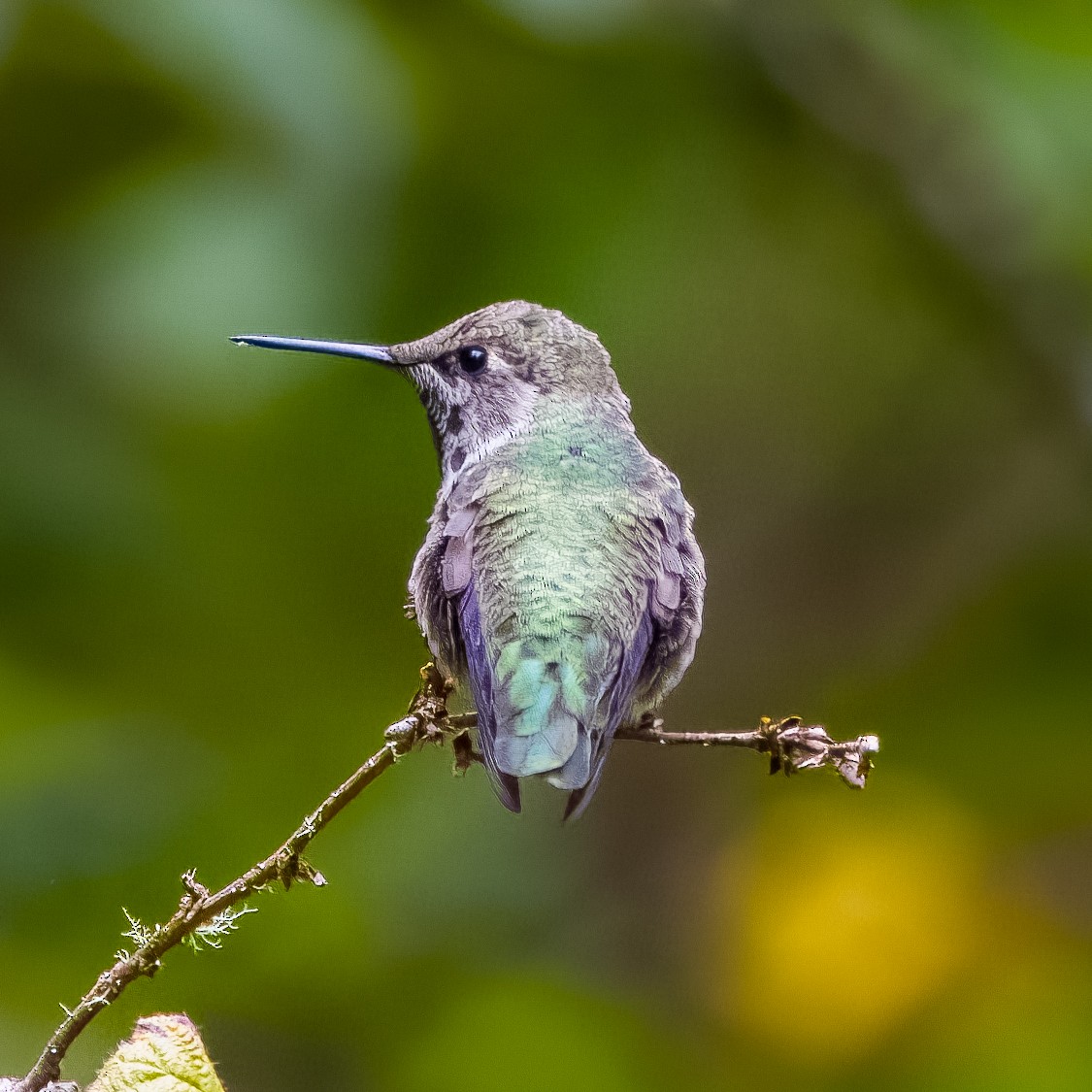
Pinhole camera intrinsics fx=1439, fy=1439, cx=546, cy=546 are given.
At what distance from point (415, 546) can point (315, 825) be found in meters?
2.08

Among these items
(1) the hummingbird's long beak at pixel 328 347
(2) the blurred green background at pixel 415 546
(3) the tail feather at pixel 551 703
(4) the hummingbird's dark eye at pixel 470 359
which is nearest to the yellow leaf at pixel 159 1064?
(3) the tail feather at pixel 551 703

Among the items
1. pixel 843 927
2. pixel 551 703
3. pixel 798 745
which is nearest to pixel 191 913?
pixel 551 703

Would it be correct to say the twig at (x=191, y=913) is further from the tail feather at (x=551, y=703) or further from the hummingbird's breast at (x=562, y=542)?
the hummingbird's breast at (x=562, y=542)

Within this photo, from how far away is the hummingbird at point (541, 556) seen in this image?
1646 mm

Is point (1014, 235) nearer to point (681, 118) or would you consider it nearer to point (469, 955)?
point (681, 118)

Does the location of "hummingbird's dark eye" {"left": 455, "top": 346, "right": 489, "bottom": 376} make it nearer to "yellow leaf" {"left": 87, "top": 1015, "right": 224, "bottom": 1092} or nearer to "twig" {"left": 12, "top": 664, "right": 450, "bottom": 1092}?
"twig" {"left": 12, "top": 664, "right": 450, "bottom": 1092}

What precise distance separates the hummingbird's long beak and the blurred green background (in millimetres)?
843

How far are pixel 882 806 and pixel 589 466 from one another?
1.75m

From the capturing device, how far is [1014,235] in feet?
10.5

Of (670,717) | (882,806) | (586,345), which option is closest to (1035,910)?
(882,806)

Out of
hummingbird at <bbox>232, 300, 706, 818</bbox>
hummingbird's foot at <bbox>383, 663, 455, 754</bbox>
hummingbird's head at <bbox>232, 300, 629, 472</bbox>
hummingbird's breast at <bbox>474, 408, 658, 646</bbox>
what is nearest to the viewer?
hummingbird's foot at <bbox>383, 663, 455, 754</bbox>

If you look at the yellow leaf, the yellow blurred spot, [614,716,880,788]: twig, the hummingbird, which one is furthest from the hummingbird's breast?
the yellow blurred spot

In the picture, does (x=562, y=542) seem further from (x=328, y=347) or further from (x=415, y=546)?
(x=415, y=546)

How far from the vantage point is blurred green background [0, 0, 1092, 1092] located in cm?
306
